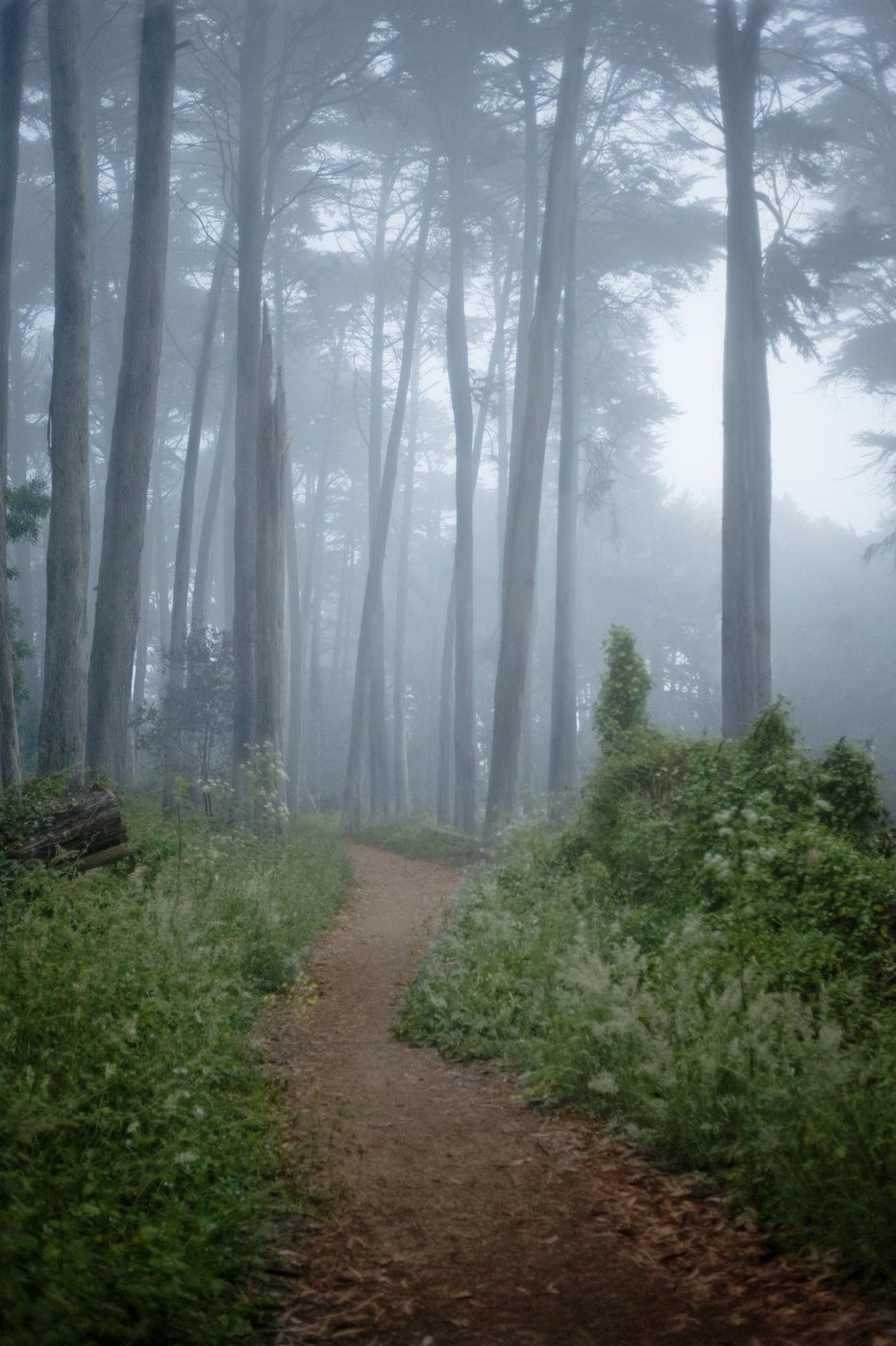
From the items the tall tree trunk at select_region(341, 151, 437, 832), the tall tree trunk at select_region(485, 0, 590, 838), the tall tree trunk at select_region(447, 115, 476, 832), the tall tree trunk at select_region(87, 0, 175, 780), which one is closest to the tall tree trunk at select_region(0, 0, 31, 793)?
the tall tree trunk at select_region(87, 0, 175, 780)

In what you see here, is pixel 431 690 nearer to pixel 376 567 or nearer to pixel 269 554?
pixel 376 567

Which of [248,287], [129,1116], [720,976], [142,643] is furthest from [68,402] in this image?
[142,643]

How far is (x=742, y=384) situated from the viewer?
15469 millimetres

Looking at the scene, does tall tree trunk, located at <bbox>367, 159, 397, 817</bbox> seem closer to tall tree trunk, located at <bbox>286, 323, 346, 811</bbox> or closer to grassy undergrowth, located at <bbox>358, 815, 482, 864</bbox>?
tall tree trunk, located at <bbox>286, 323, 346, 811</bbox>

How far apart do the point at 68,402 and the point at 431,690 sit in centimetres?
3070

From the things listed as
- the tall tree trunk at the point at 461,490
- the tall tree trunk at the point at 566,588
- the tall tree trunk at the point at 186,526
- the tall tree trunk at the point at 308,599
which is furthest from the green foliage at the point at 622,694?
the tall tree trunk at the point at 186,526

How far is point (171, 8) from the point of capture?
567 inches

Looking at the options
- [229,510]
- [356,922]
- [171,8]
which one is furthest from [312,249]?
[356,922]

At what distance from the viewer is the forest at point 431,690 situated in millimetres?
3984

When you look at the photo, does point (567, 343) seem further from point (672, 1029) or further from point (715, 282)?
point (672, 1029)

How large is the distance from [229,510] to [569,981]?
95.6ft

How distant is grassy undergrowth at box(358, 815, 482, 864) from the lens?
18.4m

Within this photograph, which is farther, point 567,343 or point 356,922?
point 567,343

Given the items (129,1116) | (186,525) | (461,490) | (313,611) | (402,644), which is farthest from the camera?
(313,611)
